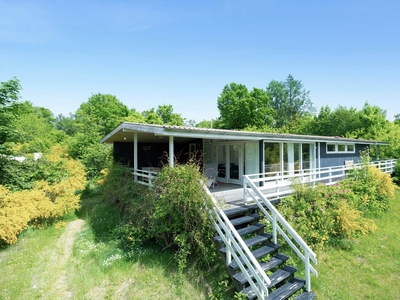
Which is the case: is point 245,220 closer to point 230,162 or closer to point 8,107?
point 230,162

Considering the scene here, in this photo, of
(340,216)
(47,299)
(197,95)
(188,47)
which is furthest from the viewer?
(197,95)

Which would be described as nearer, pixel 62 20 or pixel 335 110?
pixel 62 20

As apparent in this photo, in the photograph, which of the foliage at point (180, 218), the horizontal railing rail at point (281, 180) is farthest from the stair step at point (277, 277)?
the horizontal railing rail at point (281, 180)

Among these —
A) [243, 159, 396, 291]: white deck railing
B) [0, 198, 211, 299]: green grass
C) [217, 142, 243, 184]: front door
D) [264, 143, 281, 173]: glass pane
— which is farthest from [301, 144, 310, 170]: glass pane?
[0, 198, 211, 299]: green grass

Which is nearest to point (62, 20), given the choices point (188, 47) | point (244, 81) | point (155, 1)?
point (155, 1)

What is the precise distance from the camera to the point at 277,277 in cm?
425

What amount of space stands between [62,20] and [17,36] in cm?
233

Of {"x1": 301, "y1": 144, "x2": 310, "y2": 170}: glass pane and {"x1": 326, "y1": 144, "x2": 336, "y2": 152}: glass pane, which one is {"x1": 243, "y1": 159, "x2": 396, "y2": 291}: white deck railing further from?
{"x1": 326, "y1": 144, "x2": 336, "y2": 152}: glass pane

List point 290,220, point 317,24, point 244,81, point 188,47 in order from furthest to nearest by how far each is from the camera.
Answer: point 244,81 → point 188,47 → point 317,24 → point 290,220

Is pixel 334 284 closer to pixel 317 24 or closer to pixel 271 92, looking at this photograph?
pixel 317 24

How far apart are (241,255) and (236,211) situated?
5.78ft

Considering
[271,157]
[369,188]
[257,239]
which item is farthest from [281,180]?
[257,239]

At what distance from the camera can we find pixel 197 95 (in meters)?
23.6

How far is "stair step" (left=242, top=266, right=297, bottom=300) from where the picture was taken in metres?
3.80
